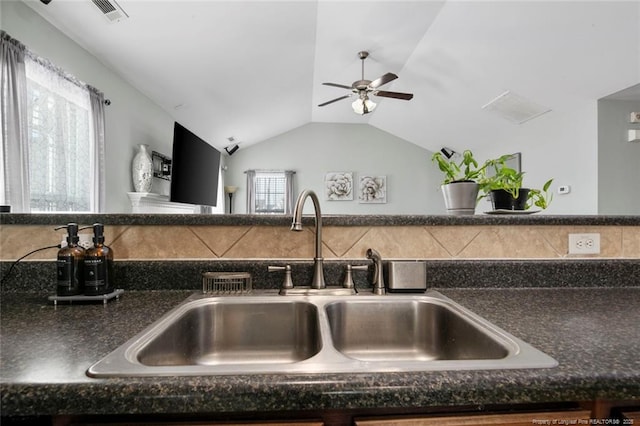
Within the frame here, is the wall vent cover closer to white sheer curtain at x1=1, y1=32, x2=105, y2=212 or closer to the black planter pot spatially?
the black planter pot

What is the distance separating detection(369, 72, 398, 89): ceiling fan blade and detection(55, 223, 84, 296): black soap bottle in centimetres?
277

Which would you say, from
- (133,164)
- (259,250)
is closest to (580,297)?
(259,250)

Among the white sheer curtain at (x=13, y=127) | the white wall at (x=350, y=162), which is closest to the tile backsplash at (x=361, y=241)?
the white sheer curtain at (x=13, y=127)

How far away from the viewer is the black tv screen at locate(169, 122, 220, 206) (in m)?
2.04

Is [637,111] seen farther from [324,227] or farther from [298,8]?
[324,227]

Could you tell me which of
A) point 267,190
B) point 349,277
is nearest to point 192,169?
point 349,277

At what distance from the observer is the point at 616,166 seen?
314 cm

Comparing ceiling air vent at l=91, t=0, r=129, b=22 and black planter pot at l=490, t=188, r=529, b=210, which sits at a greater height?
ceiling air vent at l=91, t=0, r=129, b=22

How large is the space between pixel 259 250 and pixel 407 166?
5770mm

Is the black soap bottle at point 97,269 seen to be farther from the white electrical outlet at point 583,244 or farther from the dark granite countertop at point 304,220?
the white electrical outlet at point 583,244

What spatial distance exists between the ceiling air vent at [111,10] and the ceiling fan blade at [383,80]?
2.15 m

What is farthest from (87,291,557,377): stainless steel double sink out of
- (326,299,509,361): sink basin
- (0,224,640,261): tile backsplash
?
(0,224,640,261): tile backsplash

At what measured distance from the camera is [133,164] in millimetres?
3104

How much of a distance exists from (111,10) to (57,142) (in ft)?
3.43
